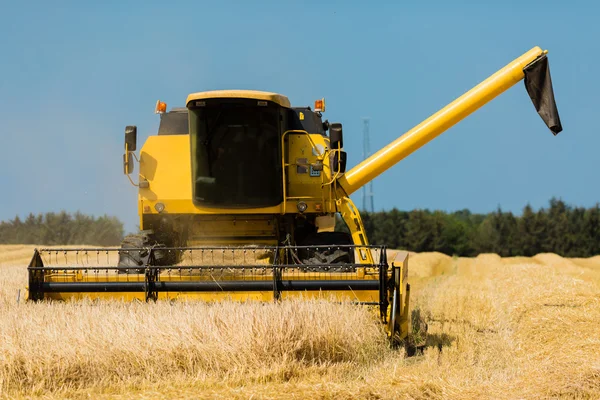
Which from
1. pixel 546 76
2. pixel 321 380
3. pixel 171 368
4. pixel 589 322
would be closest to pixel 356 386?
pixel 321 380

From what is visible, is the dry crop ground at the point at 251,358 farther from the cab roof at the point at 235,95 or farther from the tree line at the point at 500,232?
the tree line at the point at 500,232

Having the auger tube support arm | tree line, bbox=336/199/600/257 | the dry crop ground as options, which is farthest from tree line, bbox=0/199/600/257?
the dry crop ground

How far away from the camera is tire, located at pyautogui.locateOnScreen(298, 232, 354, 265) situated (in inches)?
335

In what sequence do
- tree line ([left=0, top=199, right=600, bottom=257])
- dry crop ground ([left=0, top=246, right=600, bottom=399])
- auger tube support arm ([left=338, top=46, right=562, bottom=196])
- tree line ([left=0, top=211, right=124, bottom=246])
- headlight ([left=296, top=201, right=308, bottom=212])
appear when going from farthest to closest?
tree line ([left=0, top=199, right=600, bottom=257]), tree line ([left=0, top=211, right=124, bottom=246]), auger tube support arm ([left=338, top=46, right=562, bottom=196]), headlight ([left=296, top=201, right=308, bottom=212]), dry crop ground ([left=0, top=246, right=600, bottom=399])

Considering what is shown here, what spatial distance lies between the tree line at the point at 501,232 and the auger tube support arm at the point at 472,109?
3398 centimetres

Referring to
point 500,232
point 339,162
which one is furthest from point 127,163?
point 500,232

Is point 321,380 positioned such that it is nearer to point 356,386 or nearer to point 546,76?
point 356,386

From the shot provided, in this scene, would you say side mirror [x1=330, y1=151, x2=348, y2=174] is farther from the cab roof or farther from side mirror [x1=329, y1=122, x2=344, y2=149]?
the cab roof

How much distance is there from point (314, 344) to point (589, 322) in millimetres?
3642

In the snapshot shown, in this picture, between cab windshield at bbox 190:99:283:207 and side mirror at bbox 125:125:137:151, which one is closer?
cab windshield at bbox 190:99:283:207

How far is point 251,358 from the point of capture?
6383 millimetres

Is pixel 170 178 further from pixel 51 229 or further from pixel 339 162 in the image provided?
pixel 51 229

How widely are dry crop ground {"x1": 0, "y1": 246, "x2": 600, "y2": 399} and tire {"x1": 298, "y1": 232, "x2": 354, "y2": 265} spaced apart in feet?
4.26

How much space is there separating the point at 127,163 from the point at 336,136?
2262 mm
